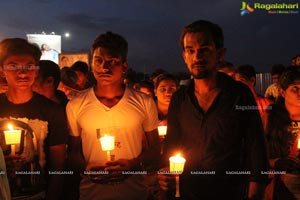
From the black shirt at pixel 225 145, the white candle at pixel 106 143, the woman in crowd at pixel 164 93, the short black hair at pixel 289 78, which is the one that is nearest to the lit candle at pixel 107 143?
the white candle at pixel 106 143

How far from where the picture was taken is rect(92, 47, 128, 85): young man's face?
331 cm

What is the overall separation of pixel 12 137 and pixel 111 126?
89cm

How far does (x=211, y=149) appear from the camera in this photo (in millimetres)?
3004

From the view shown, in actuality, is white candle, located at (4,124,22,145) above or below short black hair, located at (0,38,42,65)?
below

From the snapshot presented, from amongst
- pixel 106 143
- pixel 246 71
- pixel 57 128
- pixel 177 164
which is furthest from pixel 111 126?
pixel 246 71

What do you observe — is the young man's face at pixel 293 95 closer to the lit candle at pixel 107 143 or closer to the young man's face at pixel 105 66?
the young man's face at pixel 105 66

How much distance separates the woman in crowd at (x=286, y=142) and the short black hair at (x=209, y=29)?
162 centimetres

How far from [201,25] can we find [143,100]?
92cm

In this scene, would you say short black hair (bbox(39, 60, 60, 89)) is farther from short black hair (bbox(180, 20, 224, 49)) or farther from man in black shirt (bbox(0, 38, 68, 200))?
short black hair (bbox(180, 20, 224, 49))

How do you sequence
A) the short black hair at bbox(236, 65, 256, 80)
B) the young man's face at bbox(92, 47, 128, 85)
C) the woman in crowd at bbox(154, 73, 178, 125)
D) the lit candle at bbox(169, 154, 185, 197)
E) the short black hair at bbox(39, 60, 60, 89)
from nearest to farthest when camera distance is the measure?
1. the lit candle at bbox(169, 154, 185, 197)
2. the young man's face at bbox(92, 47, 128, 85)
3. the short black hair at bbox(39, 60, 60, 89)
4. the woman in crowd at bbox(154, 73, 178, 125)
5. the short black hair at bbox(236, 65, 256, 80)

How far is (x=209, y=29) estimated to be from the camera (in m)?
3.19

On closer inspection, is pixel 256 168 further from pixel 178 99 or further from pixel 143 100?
pixel 143 100

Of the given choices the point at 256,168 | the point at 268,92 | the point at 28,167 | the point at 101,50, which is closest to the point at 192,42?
the point at 101,50

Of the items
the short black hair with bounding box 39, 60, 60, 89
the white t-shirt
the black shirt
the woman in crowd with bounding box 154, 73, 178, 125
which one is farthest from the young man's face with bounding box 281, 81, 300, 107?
the short black hair with bounding box 39, 60, 60, 89
